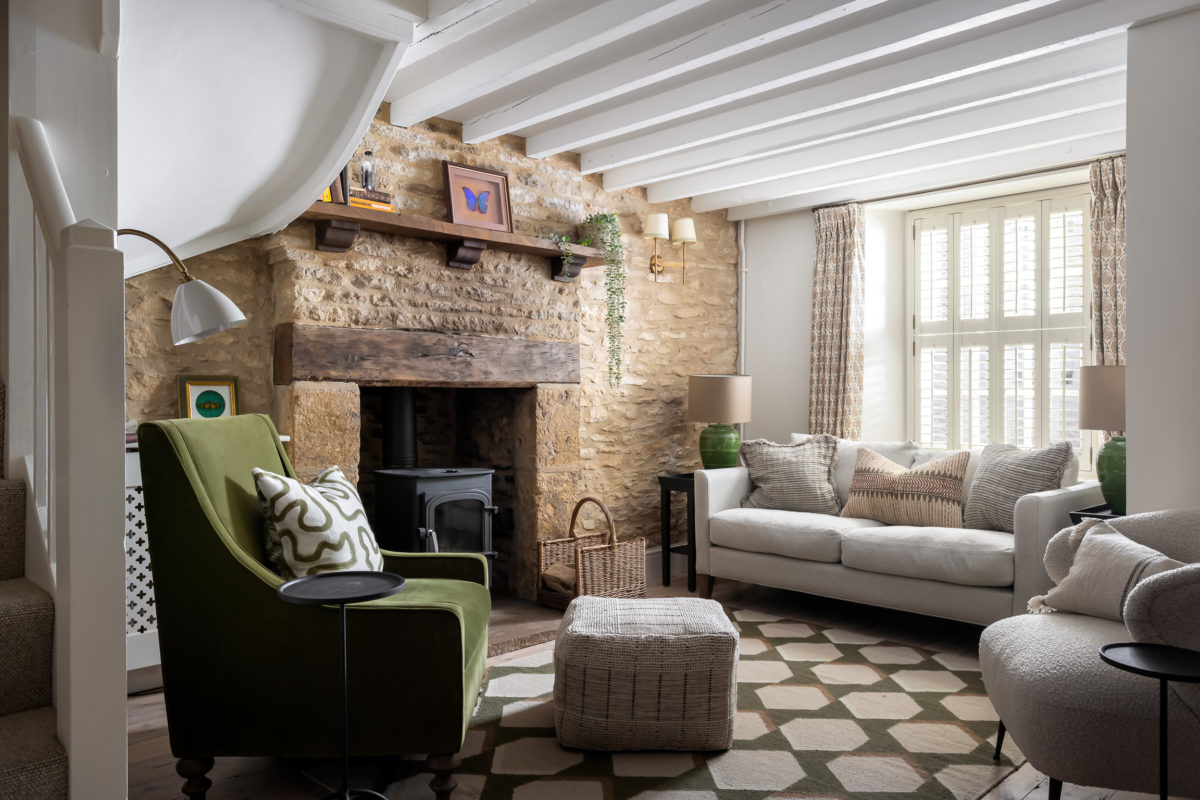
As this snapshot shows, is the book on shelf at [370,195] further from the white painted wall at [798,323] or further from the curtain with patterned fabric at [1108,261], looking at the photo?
the curtain with patterned fabric at [1108,261]

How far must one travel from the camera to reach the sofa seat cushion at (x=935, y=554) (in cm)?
361

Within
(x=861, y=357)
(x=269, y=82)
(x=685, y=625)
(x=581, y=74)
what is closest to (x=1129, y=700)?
(x=685, y=625)

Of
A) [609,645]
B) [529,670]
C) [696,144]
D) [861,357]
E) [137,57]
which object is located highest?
[696,144]

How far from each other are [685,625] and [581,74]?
2474mm

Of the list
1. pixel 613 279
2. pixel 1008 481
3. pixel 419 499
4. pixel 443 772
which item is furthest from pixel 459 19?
pixel 1008 481

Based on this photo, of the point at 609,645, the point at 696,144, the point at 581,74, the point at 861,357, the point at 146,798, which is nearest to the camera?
the point at 146,798

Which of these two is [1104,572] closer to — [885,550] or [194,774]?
[885,550]

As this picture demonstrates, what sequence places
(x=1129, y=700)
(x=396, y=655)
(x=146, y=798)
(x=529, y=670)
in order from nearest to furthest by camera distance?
(x=1129, y=700)
(x=396, y=655)
(x=146, y=798)
(x=529, y=670)

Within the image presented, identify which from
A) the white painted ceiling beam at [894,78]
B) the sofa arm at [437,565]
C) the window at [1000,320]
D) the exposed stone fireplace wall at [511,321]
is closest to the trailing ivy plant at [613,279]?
the exposed stone fireplace wall at [511,321]

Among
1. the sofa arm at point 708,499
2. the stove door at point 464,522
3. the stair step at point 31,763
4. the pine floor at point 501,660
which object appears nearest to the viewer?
the stair step at point 31,763

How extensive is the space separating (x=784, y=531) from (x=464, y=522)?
63.9 inches

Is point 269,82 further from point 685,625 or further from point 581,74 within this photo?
point 685,625

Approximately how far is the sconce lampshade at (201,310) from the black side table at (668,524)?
307 cm

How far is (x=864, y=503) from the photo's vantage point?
4449 mm
